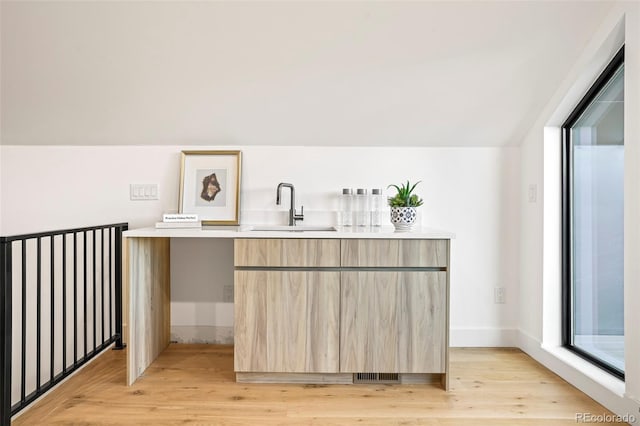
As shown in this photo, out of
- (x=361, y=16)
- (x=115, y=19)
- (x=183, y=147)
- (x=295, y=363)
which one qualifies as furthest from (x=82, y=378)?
(x=361, y=16)

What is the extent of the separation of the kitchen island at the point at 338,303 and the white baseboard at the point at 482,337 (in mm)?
741

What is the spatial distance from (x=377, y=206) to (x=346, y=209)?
21 centimetres

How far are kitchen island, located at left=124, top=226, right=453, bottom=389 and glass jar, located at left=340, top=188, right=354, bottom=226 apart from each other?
647mm

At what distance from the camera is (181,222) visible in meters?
2.53

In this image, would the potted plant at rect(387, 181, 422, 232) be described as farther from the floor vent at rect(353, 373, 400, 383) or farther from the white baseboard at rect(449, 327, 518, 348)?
the white baseboard at rect(449, 327, 518, 348)

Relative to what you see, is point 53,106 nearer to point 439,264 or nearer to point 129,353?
Result: point 129,353

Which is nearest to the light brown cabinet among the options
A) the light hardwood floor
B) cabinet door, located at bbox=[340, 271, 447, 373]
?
cabinet door, located at bbox=[340, 271, 447, 373]

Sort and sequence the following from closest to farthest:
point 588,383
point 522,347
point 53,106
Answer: point 588,383 → point 53,106 → point 522,347

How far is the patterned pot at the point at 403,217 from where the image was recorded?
242 cm

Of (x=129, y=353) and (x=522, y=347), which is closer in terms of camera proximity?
(x=129, y=353)

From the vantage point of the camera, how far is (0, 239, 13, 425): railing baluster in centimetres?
173

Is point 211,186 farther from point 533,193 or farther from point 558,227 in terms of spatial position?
point 558,227

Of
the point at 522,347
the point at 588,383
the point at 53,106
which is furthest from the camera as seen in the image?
the point at 522,347

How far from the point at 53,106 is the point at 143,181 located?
27.2 inches
